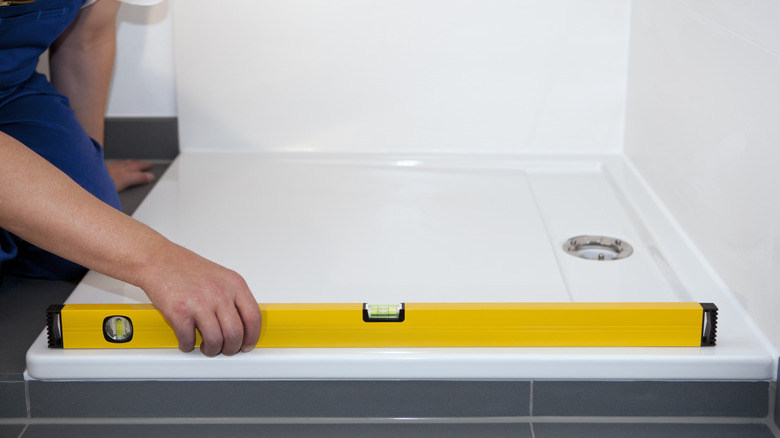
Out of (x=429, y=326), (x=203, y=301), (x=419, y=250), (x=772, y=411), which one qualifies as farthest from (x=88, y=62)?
(x=772, y=411)

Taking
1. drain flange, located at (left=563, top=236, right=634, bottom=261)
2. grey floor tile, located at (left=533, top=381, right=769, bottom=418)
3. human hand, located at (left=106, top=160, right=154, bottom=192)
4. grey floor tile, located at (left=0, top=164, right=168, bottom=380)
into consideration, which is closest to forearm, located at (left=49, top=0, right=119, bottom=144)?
human hand, located at (left=106, top=160, right=154, bottom=192)

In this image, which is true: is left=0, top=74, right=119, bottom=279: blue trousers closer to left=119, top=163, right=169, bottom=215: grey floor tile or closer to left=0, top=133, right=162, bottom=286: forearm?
left=119, top=163, right=169, bottom=215: grey floor tile

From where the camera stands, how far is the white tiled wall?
46.1 inches

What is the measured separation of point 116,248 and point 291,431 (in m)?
0.33

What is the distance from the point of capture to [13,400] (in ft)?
3.78

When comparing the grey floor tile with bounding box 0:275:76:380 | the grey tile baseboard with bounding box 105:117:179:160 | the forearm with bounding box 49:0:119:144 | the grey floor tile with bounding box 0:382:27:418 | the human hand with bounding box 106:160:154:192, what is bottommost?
the grey floor tile with bounding box 0:382:27:418

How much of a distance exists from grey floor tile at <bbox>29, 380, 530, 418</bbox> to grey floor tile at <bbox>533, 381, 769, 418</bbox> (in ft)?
0.15

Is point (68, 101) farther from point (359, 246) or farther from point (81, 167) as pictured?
point (359, 246)

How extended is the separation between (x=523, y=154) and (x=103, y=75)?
0.93 metres

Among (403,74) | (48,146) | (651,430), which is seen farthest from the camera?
(403,74)

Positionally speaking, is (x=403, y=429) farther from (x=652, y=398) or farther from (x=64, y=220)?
(x=64, y=220)

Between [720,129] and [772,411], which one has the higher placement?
[720,129]

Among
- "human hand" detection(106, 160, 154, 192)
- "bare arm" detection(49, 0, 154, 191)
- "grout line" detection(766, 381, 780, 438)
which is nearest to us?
"grout line" detection(766, 381, 780, 438)

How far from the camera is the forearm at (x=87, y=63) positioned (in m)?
1.67
